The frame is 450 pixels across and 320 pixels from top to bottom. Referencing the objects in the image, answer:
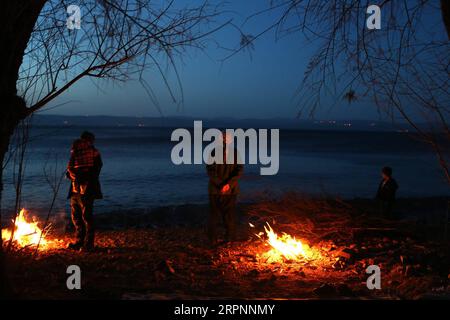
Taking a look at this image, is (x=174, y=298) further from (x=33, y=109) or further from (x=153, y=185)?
(x=153, y=185)

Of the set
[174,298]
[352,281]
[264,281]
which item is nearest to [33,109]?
[174,298]

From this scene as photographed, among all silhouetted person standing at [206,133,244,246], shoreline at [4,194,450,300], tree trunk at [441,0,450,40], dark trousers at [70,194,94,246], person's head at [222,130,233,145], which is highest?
tree trunk at [441,0,450,40]

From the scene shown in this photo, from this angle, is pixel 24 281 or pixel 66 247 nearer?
pixel 24 281

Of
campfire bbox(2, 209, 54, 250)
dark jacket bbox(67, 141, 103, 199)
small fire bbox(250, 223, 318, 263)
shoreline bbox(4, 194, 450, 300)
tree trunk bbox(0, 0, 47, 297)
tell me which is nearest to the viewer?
tree trunk bbox(0, 0, 47, 297)

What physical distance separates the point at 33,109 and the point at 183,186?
20.1m

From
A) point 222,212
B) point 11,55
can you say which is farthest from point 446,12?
point 222,212

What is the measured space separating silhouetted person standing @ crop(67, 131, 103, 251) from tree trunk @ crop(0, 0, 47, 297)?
3.79 metres

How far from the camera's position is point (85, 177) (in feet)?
25.8

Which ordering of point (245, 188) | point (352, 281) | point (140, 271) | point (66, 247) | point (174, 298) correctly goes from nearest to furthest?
point (174, 298) < point (352, 281) < point (140, 271) < point (66, 247) < point (245, 188)

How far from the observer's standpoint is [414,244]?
773 centimetres

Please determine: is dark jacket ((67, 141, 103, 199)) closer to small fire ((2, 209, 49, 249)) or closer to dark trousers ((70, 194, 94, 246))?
dark trousers ((70, 194, 94, 246))

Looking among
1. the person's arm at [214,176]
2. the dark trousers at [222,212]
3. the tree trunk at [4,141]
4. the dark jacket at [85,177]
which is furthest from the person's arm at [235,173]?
the tree trunk at [4,141]

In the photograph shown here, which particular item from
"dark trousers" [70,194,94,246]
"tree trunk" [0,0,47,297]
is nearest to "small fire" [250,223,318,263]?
"dark trousers" [70,194,94,246]

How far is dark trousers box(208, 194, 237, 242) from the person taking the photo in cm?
862
